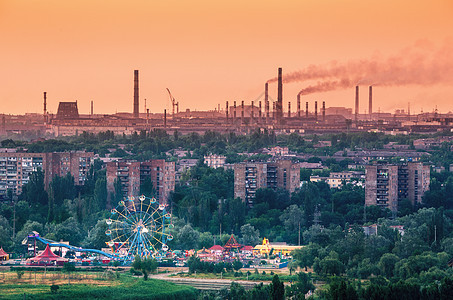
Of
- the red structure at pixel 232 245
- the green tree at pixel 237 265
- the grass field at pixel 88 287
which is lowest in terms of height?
the grass field at pixel 88 287

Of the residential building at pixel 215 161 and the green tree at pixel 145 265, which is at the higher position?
the residential building at pixel 215 161

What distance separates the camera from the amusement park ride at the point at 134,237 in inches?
1194

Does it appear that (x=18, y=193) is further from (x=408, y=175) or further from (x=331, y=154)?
(x=331, y=154)

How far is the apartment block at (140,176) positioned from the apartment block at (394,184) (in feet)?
17.3

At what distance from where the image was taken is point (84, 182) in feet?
131

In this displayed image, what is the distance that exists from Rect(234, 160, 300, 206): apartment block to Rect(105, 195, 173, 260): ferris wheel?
4953 millimetres

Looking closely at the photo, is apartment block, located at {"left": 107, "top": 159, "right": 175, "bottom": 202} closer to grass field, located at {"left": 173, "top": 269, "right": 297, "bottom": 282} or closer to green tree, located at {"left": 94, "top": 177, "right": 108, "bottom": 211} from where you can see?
green tree, located at {"left": 94, "top": 177, "right": 108, "bottom": 211}

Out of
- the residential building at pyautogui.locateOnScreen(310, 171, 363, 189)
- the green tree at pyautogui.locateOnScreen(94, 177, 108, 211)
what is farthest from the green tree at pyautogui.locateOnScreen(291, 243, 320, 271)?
the residential building at pyautogui.locateOnScreen(310, 171, 363, 189)

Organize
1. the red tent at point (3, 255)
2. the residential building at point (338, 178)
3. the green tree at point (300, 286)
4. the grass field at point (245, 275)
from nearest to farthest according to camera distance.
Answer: the green tree at point (300, 286) < the grass field at point (245, 275) < the red tent at point (3, 255) < the residential building at point (338, 178)

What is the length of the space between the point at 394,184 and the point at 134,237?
9.28 m

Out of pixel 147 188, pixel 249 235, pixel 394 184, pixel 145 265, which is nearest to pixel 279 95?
pixel 394 184

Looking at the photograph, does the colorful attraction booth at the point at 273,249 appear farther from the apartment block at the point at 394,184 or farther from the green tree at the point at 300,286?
the apartment block at the point at 394,184

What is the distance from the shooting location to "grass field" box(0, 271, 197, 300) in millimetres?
25469

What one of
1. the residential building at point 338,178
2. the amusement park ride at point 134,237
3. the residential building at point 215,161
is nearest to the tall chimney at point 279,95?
the residential building at point 215,161
